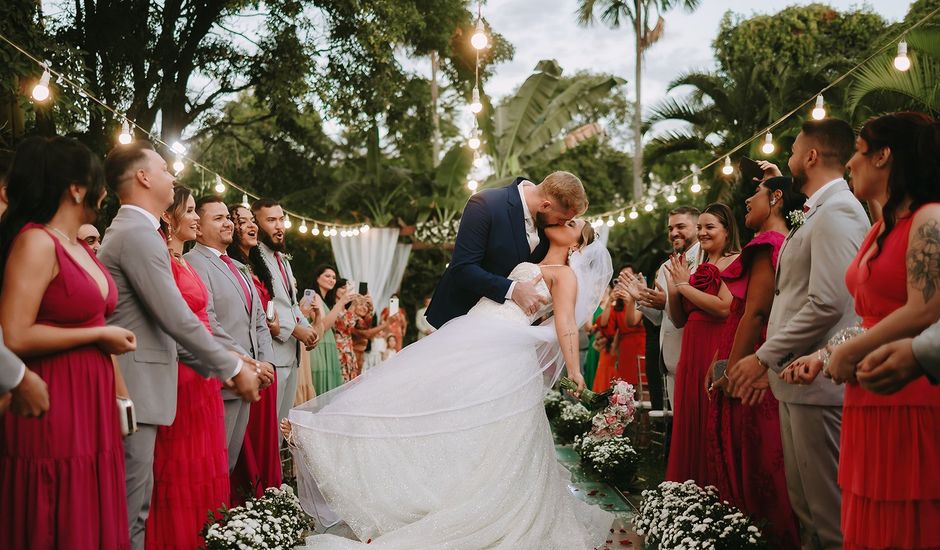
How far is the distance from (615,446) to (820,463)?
362cm

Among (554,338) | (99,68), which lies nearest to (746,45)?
(99,68)

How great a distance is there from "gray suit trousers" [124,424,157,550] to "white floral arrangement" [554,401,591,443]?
→ 651cm

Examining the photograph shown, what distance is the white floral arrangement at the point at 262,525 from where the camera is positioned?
13.3 feet

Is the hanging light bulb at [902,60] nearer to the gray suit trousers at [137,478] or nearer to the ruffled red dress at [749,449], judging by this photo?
the ruffled red dress at [749,449]

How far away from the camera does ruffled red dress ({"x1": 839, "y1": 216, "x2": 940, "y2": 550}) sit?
2.59m

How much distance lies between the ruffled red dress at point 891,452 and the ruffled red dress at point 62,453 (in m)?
2.67

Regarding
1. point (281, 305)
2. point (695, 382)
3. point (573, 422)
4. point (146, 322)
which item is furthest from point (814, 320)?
point (573, 422)

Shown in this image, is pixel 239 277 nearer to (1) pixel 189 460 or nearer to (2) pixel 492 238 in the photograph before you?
(1) pixel 189 460

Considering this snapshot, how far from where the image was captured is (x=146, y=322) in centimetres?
363

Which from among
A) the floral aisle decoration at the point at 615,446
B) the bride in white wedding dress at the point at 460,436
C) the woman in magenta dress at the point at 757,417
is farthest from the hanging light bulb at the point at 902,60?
the floral aisle decoration at the point at 615,446

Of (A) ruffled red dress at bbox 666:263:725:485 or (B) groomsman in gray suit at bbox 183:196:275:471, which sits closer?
(B) groomsman in gray suit at bbox 183:196:275:471

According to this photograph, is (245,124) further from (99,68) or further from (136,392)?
(136,392)

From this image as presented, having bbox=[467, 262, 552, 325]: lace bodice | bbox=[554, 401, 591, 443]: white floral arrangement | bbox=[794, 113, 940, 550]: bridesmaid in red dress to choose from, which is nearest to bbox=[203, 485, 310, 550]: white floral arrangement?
bbox=[467, 262, 552, 325]: lace bodice

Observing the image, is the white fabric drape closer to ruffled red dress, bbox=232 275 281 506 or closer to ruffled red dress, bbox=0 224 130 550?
ruffled red dress, bbox=232 275 281 506
